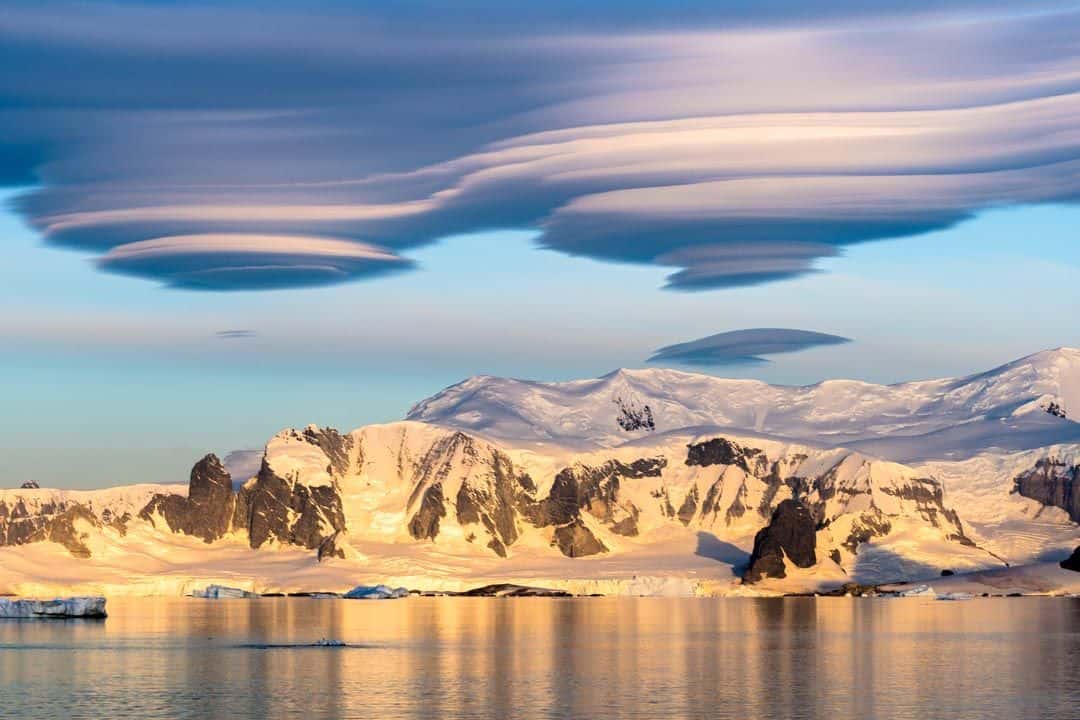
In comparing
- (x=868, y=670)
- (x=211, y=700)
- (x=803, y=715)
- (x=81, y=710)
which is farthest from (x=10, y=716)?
(x=868, y=670)

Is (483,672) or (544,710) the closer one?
(544,710)

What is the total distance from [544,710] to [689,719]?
42.5ft

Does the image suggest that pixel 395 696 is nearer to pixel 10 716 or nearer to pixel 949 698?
pixel 10 716

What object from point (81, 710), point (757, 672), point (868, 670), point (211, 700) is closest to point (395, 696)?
point (211, 700)

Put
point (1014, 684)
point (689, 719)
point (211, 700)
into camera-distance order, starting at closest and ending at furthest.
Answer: point (689, 719) < point (211, 700) < point (1014, 684)

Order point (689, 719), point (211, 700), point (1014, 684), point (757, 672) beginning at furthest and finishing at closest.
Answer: point (757, 672), point (1014, 684), point (211, 700), point (689, 719)

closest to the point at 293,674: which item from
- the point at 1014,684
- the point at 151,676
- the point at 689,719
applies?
the point at 151,676

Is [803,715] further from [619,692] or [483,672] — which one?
[483,672]

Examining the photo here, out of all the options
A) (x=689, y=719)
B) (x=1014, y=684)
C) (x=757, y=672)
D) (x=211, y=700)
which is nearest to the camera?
(x=689, y=719)

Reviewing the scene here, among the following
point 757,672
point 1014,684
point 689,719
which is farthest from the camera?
point 757,672

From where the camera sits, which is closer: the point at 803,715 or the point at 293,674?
the point at 803,715

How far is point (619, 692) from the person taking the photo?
16000cm

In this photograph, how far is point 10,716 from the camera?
14075cm

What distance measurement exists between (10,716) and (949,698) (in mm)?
76242
